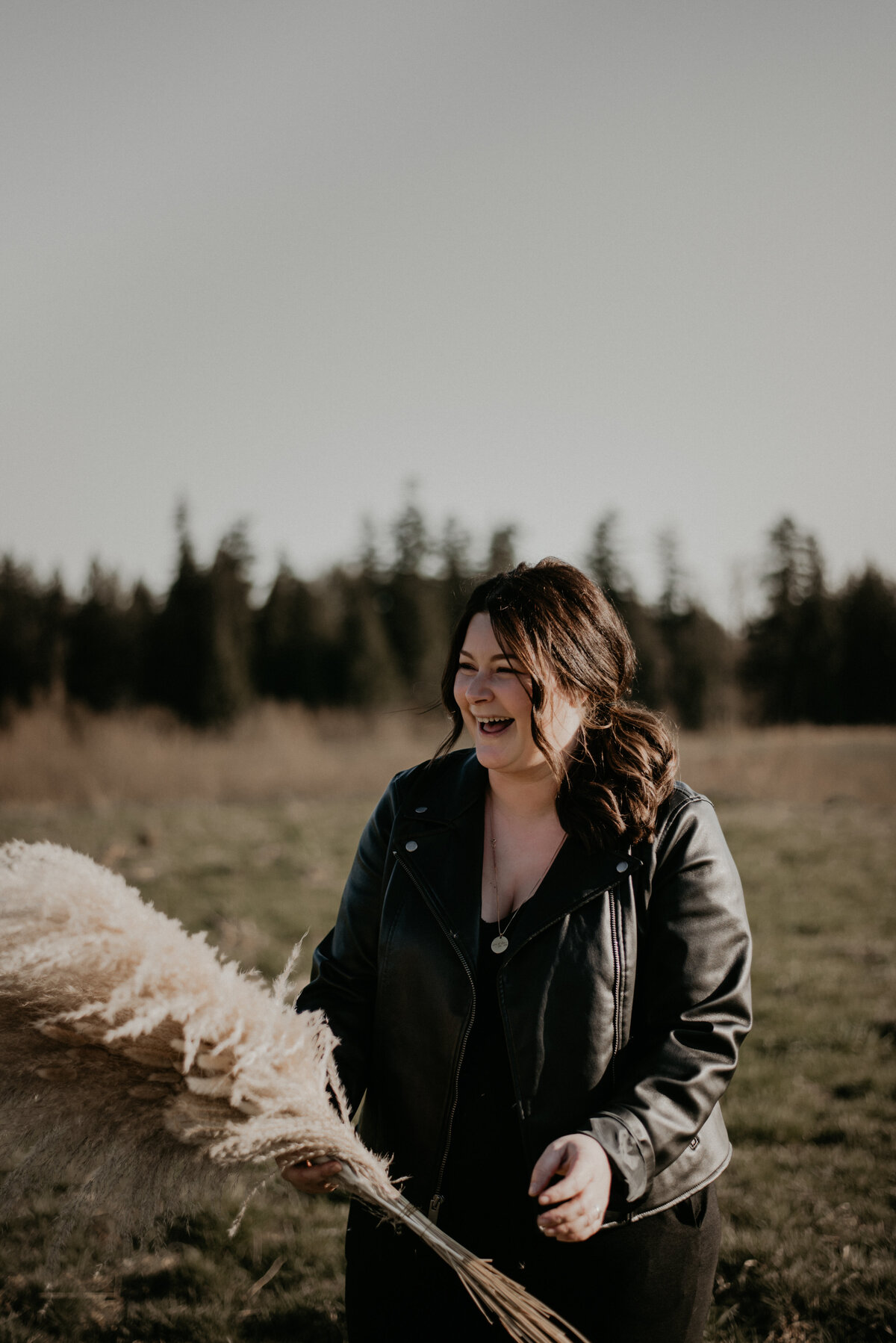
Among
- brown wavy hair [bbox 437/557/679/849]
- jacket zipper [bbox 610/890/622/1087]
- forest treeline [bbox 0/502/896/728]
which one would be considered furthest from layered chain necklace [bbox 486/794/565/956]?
forest treeline [bbox 0/502/896/728]

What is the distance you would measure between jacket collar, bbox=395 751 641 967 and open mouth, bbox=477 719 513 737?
24 centimetres

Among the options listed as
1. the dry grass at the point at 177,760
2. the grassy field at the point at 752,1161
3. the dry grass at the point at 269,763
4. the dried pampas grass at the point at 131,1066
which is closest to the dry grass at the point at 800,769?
the dry grass at the point at 269,763

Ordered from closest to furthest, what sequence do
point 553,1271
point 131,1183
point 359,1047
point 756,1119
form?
1. point 131,1183
2. point 553,1271
3. point 359,1047
4. point 756,1119

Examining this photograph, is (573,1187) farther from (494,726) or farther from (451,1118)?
(494,726)

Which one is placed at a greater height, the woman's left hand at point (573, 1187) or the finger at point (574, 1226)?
the woman's left hand at point (573, 1187)

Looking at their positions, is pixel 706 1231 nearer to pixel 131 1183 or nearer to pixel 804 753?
pixel 131 1183

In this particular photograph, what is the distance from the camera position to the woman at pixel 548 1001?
195 centimetres

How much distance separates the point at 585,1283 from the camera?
1.98m

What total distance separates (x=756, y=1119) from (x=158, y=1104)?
4276 mm

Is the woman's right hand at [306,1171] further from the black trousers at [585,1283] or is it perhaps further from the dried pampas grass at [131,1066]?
the black trousers at [585,1283]

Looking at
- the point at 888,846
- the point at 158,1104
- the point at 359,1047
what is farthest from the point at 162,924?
the point at 888,846

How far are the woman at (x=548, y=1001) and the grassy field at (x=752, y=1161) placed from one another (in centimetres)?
157

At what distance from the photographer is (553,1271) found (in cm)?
200

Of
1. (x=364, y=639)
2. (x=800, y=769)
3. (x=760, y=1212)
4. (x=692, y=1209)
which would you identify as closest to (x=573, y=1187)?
(x=692, y=1209)
